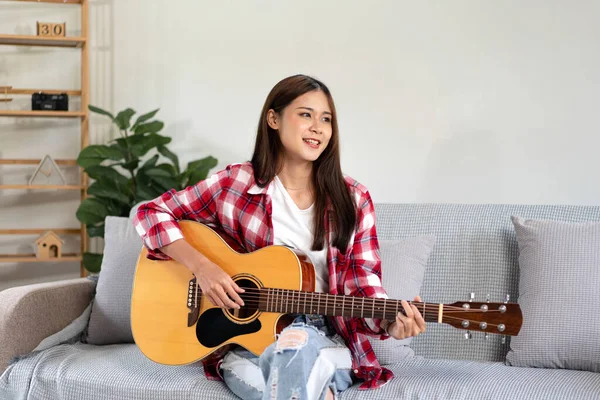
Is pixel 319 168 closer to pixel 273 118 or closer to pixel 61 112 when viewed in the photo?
pixel 273 118

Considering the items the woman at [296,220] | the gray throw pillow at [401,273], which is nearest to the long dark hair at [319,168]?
the woman at [296,220]

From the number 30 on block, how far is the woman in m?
1.89

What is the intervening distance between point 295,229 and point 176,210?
33 centimetres

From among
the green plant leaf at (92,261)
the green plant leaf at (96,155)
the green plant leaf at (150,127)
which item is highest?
the green plant leaf at (150,127)

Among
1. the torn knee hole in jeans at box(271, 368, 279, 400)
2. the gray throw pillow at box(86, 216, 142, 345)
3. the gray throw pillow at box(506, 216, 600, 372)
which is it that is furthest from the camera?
the gray throw pillow at box(86, 216, 142, 345)

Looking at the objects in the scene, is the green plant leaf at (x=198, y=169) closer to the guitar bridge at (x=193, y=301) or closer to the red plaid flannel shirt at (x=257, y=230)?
the red plaid flannel shirt at (x=257, y=230)

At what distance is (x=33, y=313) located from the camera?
7.20ft

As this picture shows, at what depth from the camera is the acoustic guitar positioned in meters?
1.67

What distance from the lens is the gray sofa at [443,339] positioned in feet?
6.28

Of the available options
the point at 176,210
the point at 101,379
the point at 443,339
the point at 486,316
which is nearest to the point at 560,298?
the point at 443,339

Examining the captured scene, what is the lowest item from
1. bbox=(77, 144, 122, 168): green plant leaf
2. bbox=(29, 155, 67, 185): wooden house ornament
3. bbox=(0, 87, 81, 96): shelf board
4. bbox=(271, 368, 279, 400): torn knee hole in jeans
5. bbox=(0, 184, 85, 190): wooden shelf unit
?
bbox=(271, 368, 279, 400): torn knee hole in jeans

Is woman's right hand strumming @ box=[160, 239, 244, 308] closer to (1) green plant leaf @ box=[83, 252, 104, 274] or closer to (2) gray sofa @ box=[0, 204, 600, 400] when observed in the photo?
(2) gray sofa @ box=[0, 204, 600, 400]

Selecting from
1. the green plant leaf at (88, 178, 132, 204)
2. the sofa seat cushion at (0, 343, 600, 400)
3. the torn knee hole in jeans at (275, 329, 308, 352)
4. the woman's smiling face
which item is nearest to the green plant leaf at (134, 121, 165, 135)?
the green plant leaf at (88, 178, 132, 204)

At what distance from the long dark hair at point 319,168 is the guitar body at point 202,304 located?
0.13 meters
